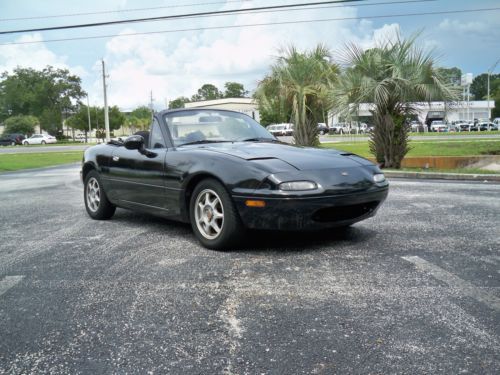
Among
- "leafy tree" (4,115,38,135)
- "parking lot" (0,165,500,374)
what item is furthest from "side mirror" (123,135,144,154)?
"leafy tree" (4,115,38,135)

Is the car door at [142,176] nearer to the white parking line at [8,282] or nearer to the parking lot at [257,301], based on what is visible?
the parking lot at [257,301]

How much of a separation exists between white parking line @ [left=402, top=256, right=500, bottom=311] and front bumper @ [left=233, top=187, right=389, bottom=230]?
65cm

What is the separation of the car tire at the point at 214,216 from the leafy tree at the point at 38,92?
9340 centimetres

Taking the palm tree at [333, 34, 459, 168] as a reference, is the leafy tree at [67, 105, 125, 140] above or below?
above

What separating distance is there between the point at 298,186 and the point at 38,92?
98.5 meters

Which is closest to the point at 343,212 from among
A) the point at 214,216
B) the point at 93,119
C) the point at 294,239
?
the point at 294,239

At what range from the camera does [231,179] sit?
169 inches

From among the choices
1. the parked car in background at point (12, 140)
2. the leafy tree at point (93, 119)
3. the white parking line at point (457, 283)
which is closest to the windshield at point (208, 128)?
the white parking line at point (457, 283)

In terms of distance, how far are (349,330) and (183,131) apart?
3.29m

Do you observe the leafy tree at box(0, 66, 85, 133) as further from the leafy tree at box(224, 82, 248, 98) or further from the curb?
the curb

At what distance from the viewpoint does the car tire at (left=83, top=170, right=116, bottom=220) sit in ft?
20.5

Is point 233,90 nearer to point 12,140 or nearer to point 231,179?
point 12,140

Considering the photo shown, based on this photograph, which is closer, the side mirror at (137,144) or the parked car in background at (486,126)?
the side mirror at (137,144)

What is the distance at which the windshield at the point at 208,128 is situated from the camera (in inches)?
211
